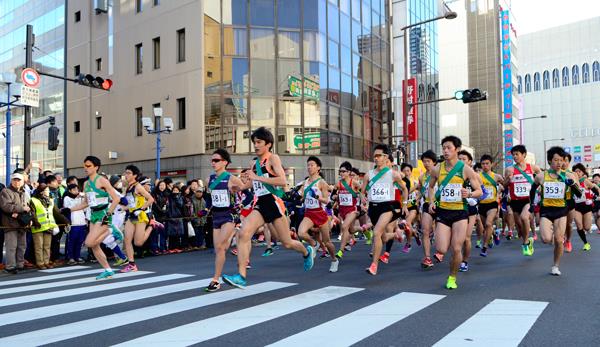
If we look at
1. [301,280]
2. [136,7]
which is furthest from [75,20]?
[301,280]

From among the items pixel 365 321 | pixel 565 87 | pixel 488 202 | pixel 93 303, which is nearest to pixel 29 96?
pixel 93 303

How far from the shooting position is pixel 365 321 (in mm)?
5012

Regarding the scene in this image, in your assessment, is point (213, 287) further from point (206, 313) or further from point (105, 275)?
point (105, 275)

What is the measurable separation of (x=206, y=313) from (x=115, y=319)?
2.92 ft

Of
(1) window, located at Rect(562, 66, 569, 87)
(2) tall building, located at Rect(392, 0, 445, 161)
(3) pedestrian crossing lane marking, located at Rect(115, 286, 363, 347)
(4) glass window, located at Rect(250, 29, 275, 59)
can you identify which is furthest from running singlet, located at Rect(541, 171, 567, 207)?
(1) window, located at Rect(562, 66, 569, 87)

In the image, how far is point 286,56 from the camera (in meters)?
26.9

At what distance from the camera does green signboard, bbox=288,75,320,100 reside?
26750mm

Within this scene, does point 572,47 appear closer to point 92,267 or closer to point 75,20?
point 75,20

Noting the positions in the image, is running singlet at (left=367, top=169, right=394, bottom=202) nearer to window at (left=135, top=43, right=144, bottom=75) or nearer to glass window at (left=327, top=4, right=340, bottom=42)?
glass window at (left=327, top=4, right=340, bottom=42)

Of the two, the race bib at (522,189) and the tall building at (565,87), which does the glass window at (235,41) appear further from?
the tall building at (565,87)

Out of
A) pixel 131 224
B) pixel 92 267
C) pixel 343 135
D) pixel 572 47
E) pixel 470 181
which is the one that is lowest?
pixel 92 267

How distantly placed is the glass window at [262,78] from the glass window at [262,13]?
1.94 metres

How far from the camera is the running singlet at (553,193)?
8031 millimetres

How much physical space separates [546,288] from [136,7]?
27876mm
